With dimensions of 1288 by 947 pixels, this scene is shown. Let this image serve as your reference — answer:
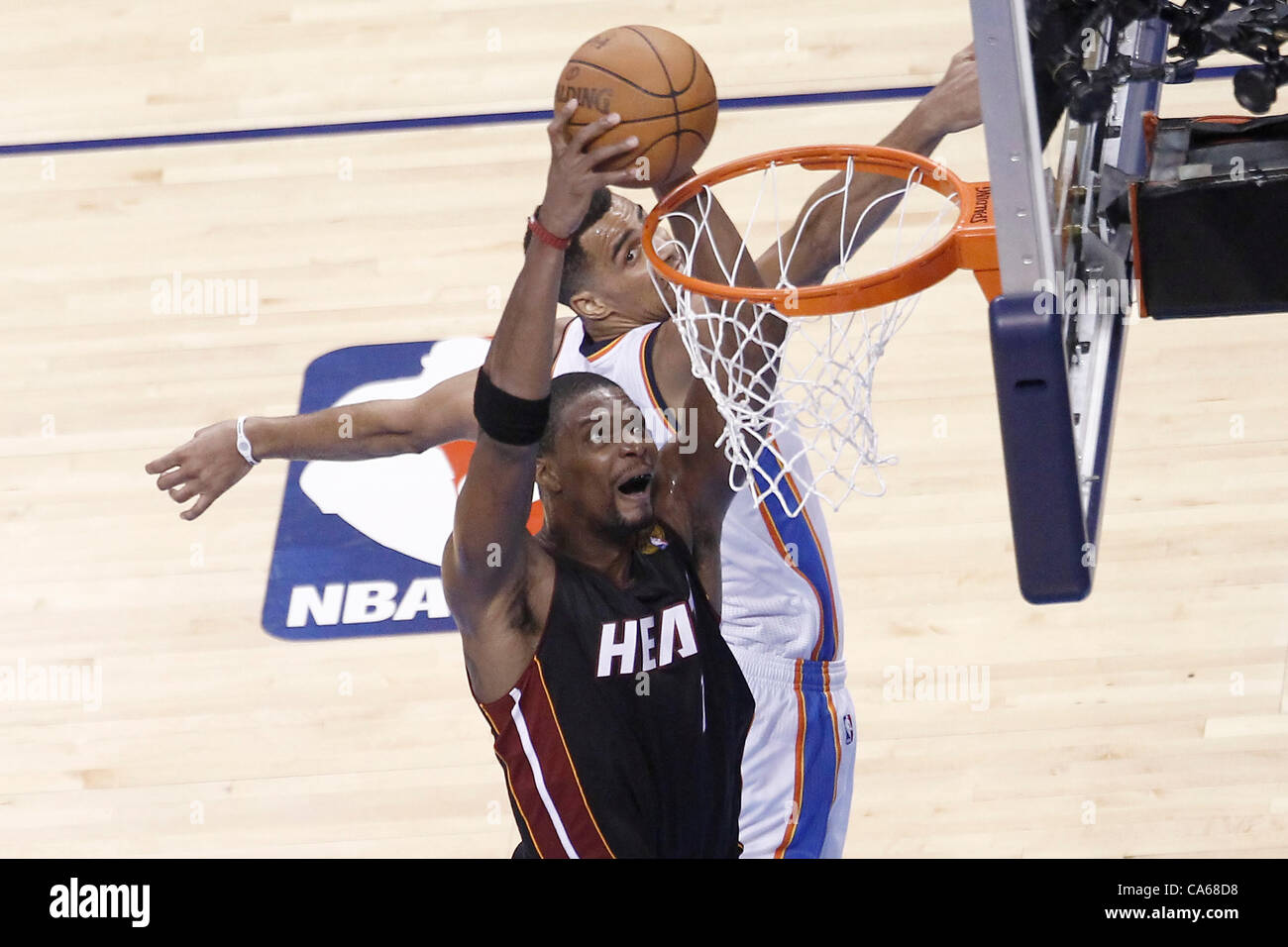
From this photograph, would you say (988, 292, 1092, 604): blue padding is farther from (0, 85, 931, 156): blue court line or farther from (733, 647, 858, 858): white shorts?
(0, 85, 931, 156): blue court line

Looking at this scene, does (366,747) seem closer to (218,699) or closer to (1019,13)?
(218,699)

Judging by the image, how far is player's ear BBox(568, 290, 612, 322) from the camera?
11.8 feet

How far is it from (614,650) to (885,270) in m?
1.18

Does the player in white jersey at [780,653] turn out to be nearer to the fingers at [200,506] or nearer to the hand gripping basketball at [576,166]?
the hand gripping basketball at [576,166]

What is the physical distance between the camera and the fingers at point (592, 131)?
262 centimetres

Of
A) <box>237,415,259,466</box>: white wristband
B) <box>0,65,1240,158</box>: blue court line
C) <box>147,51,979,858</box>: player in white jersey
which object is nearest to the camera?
<box>147,51,979,858</box>: player in white jersey

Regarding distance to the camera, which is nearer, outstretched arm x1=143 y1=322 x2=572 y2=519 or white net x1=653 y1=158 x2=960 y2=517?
white net x1=653 y1=158 x2=960 y2=517

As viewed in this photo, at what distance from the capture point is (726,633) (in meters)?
3.53

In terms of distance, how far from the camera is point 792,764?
11.6ft

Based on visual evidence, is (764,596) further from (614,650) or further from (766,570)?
(614,650)

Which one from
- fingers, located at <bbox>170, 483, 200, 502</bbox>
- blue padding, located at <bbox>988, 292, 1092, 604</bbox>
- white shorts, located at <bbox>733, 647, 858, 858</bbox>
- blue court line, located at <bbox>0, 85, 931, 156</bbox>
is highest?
blue court line, located at <bbox>0, 85, 931, 156</bbox>

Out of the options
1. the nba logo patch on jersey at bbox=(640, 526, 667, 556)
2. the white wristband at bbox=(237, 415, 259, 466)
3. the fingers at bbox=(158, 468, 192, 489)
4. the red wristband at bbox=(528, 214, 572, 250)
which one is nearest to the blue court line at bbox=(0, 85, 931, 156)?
the white wristband at bbox=(237, 415, 259, 466)

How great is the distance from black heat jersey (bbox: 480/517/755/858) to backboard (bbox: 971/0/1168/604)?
1.02 meters
